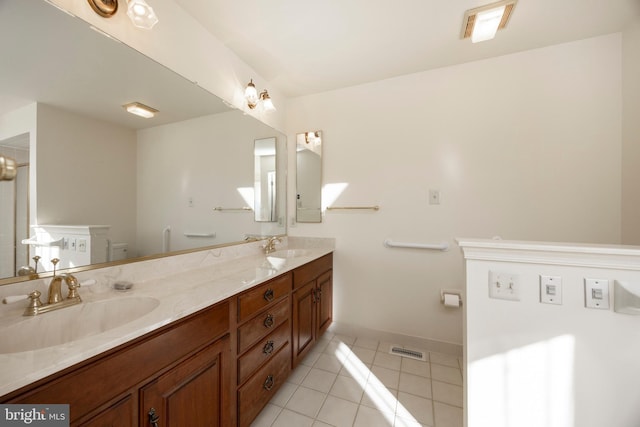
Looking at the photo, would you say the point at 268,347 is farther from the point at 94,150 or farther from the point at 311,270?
the point at 94,150

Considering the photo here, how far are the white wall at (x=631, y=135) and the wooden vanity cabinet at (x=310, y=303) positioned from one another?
205 centimetres

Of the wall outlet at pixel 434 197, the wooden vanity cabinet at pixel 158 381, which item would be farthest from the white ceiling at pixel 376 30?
the wooden vanity cabinet at pixel 158 381

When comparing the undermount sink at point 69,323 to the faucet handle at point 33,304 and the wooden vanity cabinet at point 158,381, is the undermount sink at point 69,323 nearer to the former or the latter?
the faucet handle at point 33,304

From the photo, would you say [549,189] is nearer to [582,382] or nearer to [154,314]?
[582,382]

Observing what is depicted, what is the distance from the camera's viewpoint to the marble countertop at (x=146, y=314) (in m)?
0.52

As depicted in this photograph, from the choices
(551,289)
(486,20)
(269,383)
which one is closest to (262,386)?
(269,383)

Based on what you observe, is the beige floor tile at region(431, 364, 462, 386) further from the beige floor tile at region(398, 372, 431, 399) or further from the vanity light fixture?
the vanity light fixture

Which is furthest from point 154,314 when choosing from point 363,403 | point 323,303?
point 323,303

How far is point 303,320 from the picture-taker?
1739 millimetres

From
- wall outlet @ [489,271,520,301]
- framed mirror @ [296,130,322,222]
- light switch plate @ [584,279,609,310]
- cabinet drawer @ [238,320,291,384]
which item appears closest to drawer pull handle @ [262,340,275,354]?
cabinet drawer @ [238,320,291,384]

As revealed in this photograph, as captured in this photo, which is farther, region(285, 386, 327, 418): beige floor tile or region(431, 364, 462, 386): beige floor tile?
region(431, 364, 462, 386): beige floor tile

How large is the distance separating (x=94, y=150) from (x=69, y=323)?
0.71m

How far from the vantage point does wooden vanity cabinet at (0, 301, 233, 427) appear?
0.57 meters
